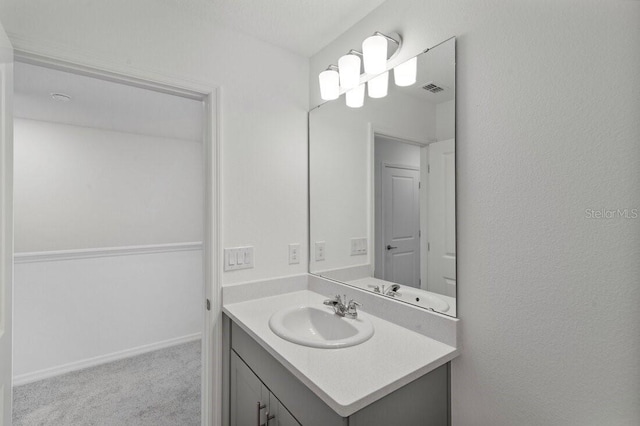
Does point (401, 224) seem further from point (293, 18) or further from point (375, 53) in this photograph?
point (293, 18)

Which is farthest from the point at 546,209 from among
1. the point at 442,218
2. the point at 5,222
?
the point at 5,222

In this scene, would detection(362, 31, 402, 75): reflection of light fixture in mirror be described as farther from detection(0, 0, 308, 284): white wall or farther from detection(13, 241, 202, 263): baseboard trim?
detection(13, 241, 202, 263): baseboard trim

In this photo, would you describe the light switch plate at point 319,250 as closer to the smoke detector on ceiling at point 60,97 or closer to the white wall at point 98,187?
the smoke detector on ceiling at point 60,97

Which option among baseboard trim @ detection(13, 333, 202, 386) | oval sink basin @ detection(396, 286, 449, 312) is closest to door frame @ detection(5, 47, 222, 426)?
oval sink basin @ detection(396, 286, 449, 312)

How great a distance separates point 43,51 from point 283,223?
124 cm

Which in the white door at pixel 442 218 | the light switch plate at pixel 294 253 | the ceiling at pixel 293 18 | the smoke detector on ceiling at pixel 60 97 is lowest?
the light switch plate at pixel 294 253

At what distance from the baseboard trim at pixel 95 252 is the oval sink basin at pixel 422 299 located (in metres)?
2.61

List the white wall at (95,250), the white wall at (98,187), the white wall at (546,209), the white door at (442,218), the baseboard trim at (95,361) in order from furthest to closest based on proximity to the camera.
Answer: the white wall at (98,187) < the white wall at (95,250) < the baseboard trim at (95,361) < the white door at (442,218) < the white wall at (546,209)

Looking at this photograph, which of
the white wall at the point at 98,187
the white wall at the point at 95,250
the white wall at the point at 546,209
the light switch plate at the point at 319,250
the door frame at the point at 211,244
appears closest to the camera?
the white wall at the point at 546,209

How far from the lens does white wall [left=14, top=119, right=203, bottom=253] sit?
9.55 feet

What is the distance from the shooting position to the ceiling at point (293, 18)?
1448 mm

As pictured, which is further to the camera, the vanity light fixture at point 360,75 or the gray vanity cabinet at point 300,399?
the vanity light fixture at point 360,75

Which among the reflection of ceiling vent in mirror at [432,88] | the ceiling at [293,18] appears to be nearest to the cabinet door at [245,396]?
the reflection of ceiling vent in mirror at [432,88]

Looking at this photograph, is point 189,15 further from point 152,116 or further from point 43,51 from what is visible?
point 152,116
